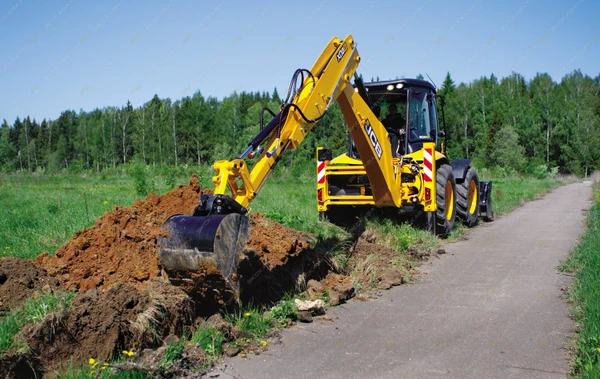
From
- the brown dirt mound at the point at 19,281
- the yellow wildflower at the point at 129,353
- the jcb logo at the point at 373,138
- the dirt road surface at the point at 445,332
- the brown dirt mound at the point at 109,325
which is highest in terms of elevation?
the jcb logo at the point at 373,138

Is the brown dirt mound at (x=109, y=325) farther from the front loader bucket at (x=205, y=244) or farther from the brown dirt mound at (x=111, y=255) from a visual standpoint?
the brown dirt mound at (x=111, y=255)

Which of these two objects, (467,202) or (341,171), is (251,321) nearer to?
(341,171)

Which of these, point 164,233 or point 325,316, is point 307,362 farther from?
point 164,233

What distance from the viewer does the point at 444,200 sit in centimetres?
1070

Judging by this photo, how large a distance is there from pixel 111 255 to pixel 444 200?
667 cm

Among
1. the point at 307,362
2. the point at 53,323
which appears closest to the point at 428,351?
the point at 307,362

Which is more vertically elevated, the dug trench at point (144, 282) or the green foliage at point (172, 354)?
the dug trench at point (144, 282)

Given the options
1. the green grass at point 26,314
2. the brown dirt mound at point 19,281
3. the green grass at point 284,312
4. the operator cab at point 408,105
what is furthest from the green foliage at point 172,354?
the operator cab at point 408,105

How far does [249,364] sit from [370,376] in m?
1.04

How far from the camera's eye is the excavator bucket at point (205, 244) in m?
5.08

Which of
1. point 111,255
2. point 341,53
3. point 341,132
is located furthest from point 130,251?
point 341,132

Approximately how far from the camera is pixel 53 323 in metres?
4.49

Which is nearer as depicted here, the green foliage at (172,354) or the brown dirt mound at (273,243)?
the green foliage at (172,354)

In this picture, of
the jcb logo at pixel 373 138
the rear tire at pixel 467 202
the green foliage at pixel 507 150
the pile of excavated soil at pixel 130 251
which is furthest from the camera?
the green foliage at pixel 507 150
